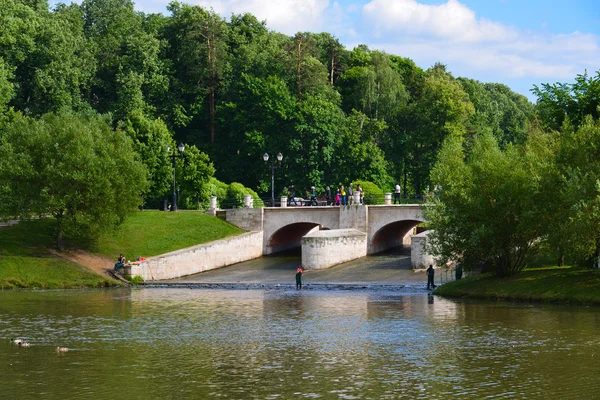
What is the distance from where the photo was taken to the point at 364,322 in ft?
130

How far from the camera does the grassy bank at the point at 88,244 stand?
57969 millimetres

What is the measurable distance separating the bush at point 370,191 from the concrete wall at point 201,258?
9.47 m

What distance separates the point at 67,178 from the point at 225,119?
33808 millimetres

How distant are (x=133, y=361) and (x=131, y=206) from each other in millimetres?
32592

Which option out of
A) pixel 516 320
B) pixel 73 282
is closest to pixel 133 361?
pixel 516 320

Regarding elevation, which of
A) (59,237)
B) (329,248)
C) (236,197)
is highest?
(236,197)

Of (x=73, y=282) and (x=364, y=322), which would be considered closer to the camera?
(x=364, y=322)

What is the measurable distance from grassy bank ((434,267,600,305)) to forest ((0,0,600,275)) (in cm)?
128

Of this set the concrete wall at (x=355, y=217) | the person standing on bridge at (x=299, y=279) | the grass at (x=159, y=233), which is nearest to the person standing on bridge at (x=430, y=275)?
the person standing on bridge at (x=299, y=279)

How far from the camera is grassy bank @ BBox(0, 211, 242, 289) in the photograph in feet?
190

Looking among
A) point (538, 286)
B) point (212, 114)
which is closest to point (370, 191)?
point (212, 114)

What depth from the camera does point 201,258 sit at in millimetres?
66312

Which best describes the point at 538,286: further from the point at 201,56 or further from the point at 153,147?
the point at 201,56

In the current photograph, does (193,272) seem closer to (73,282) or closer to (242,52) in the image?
(73,282)
